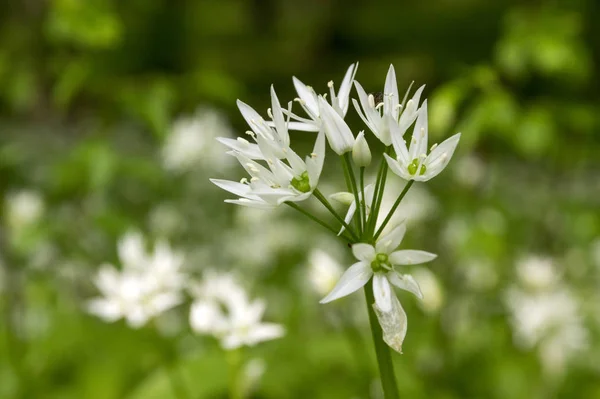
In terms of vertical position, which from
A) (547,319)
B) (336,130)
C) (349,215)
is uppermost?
(336,130)

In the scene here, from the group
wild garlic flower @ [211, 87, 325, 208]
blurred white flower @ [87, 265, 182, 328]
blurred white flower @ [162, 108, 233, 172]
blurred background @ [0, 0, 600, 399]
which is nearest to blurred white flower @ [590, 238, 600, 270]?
blurred background @ [0, 0, 600, 399]

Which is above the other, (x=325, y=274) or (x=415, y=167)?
(x=415, y=167)

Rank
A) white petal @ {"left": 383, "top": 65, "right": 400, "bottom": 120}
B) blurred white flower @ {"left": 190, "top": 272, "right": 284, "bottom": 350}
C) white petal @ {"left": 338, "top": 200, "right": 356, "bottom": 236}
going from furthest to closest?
blurred white flower @ {"left": 190, "top": 272, "right": 284, "bottom": 350} < white petal @ {"left": 383, "top": 65, "right": 400, "bottom": 120} < white petal @ {"left": 338, "top": 200, "right": 356, "bottom": 236}

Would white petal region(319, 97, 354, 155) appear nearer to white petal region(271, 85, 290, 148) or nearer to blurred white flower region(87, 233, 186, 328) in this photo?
white petal region(271, 85, 290, 148)

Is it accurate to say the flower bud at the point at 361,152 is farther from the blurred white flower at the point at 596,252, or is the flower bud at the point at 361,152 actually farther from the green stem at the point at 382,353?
the blurred white flower at the point at 596,252

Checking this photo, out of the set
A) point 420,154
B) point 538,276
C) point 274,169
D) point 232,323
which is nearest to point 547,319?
point 538,276

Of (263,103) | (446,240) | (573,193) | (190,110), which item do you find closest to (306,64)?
(263,103)

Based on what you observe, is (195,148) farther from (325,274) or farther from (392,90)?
(392,90)

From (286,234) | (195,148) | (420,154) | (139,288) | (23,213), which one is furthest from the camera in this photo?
(286,234)
